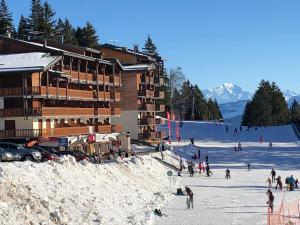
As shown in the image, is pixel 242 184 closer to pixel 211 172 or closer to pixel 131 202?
pixel 211 172

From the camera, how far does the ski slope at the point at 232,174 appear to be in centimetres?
3469

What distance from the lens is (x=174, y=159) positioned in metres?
62.8

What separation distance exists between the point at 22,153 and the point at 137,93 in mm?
40169

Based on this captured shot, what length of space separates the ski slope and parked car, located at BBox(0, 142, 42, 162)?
1030cm

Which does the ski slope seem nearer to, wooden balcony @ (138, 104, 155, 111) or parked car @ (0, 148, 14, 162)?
wooden balcony @ (138, 104, 155, 111)

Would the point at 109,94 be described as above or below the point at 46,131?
above

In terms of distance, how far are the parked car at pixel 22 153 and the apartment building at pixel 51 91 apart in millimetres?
9962

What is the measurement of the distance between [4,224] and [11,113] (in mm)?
27340

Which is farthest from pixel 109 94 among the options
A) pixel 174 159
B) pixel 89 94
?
pixel 174 159

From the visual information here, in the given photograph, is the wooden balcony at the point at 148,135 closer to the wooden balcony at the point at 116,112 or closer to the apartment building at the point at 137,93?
the apartment building at the point at 137,93

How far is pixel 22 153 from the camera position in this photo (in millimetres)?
39094

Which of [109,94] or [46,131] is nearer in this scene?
[46,131]

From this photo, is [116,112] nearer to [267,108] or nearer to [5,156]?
[5,156]

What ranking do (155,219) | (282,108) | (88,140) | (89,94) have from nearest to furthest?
(155,219) < (88,140) < (89,94) < (282,108)
